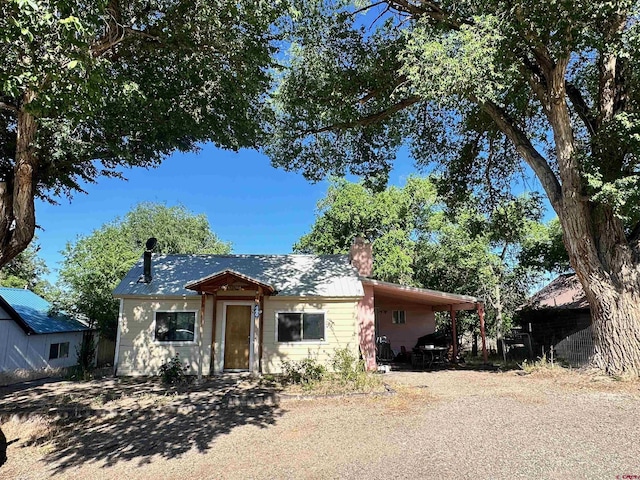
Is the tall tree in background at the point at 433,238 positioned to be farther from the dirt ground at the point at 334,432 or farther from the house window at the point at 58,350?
the house window at the point at 58,350

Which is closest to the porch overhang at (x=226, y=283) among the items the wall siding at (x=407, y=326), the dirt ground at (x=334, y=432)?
the dirt ground at (x=334, y=432)

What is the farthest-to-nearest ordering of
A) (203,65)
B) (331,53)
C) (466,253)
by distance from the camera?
(466,253), (331,53), (203,65)

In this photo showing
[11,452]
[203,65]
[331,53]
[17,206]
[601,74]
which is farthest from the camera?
[331,53]

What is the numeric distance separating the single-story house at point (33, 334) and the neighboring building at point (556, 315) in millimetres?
19321

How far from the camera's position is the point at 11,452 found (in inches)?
239

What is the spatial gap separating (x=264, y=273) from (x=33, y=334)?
9767 millimetres

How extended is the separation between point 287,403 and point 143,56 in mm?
8495

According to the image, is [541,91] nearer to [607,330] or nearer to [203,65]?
[607,330]

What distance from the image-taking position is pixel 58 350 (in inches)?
674

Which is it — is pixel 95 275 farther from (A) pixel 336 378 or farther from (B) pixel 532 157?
(B) pixel 532 157

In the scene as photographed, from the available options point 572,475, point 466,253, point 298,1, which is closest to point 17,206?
point 298,1

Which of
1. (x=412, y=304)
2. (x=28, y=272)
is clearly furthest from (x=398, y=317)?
(x=28, y=272)

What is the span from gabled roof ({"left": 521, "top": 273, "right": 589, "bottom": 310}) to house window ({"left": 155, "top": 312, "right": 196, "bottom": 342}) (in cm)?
1583

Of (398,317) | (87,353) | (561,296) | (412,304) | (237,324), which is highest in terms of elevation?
(561,296)
